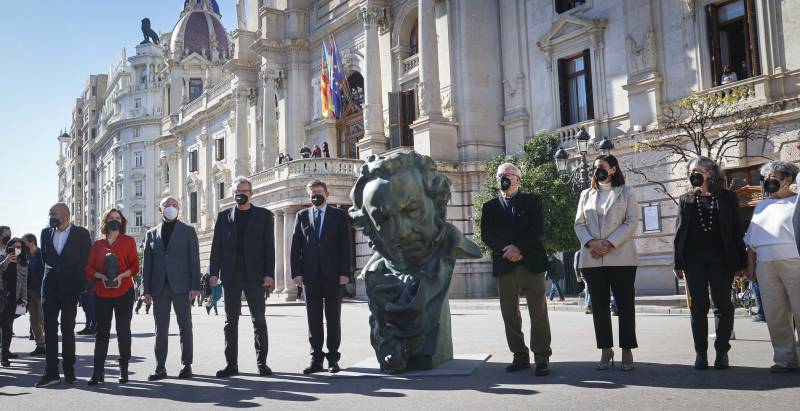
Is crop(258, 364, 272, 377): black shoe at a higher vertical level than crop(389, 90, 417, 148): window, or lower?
lower

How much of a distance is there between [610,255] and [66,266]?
5.53 metres

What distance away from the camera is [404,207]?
7168mm

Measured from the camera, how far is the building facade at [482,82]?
66.2ft

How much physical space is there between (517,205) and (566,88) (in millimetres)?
19211

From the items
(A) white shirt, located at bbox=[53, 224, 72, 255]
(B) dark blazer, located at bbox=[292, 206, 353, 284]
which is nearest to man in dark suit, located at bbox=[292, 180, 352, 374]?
(B) dark blazer, located at bbox=[292, 206, 353, 284]

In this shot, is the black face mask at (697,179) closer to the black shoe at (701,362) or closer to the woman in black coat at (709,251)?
the woman in black coat at (709,251)

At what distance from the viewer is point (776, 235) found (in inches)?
258

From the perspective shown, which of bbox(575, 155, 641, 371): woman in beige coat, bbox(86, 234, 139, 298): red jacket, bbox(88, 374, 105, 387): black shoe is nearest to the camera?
bbox(575, 155, 641, 371): woman in beige coat

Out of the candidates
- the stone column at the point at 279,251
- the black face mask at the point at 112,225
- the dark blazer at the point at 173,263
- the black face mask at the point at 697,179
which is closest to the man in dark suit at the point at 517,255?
the black face mask at the point at 697,179

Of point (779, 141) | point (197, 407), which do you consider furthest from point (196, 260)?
point (779, 141)

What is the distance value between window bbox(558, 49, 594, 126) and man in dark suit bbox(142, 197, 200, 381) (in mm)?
18646

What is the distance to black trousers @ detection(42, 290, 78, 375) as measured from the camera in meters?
7.57

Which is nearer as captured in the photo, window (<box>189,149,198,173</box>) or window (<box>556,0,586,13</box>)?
window (<box>556,0,586,13</box>)

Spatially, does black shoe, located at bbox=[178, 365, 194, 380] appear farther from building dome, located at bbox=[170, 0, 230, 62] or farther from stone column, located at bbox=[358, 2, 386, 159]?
building dome, located at bbox=[170, 0, 230, 62]
